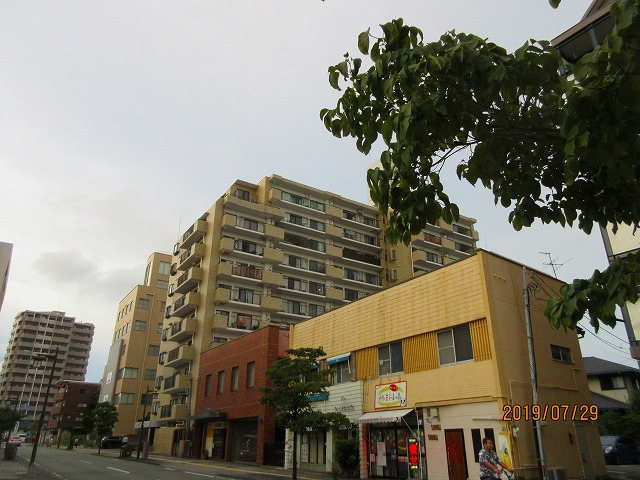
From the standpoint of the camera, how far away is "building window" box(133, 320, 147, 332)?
71188 mm

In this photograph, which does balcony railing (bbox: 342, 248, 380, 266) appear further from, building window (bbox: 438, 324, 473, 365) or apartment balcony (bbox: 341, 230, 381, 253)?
building window (bbox: 438, 324, 473, 365)

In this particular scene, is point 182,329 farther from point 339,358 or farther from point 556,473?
point 556,473

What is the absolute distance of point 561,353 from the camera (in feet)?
71.5

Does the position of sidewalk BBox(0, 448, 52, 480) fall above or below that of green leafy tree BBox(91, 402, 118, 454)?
below

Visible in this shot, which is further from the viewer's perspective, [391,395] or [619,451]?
[619,451]

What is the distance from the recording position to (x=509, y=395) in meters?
17.9

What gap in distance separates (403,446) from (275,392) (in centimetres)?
633

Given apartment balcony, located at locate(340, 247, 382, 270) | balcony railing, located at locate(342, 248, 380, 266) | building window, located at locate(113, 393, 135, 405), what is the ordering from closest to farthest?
1. apartment balcony, located at locate(340, 247, 382, 270)
2. balcony railing, located at locate(342, 248, 380, 266)
3. building window, located at locate(113, 393, 135, 405)

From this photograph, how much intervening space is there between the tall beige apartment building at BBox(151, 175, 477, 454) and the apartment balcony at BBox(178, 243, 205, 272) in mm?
114

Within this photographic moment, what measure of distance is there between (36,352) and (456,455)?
14393 cm

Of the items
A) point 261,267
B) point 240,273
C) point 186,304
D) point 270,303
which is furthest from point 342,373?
point 261,267

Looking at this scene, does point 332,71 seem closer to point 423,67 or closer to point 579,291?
point 423,67

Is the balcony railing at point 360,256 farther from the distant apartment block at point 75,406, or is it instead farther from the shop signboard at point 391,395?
the distant apartment block at point 75,406
